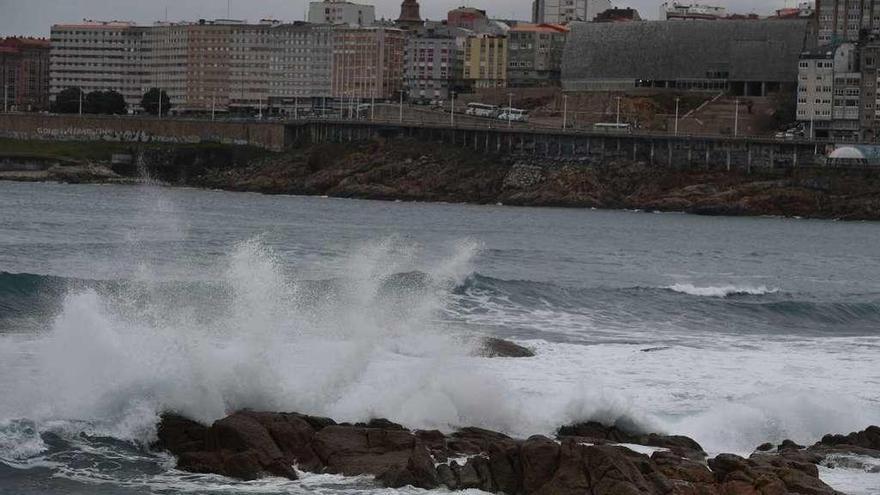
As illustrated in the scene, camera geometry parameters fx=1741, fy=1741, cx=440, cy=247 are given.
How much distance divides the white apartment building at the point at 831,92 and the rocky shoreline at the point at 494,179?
2043 cm

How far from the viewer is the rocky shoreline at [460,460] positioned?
21.5m

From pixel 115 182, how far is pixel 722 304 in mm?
90234

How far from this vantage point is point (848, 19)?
15512 cm

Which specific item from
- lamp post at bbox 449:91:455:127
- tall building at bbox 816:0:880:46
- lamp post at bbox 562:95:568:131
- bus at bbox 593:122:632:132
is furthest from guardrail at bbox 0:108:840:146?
tall building at bbox 816:0:880:46

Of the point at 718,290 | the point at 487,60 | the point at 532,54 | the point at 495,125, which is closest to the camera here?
the point at 718,290

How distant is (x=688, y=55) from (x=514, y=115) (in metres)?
20.0

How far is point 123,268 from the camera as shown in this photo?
46.4 metres

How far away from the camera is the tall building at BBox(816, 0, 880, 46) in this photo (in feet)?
506

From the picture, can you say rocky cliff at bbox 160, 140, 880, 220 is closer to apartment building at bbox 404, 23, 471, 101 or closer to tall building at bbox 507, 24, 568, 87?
tall building at bbox 507, 24, 568, 87

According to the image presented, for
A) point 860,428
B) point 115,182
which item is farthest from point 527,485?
point 115,182

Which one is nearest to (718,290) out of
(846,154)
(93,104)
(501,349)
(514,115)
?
(501,349)

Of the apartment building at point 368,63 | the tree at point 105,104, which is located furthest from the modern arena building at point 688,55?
the tree at point 105,104

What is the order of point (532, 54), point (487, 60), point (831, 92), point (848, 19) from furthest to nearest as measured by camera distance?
point (532, 54), point (487, 60), point (848, 19), point (831, 92)

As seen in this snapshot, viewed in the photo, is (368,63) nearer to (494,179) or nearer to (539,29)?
(539,29)
